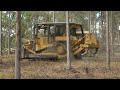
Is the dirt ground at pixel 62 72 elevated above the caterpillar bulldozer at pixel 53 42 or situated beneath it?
situated beneath

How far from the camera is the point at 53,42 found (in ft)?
59.2

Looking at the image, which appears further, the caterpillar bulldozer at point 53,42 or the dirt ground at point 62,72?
the caterpillar bulldozer at point 53,42

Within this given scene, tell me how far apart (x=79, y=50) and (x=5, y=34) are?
23208mm

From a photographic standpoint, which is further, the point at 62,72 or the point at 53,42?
the point at 53,42

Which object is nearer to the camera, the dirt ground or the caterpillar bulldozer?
the dirt ground

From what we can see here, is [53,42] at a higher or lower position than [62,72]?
higher

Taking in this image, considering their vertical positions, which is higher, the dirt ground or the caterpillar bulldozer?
the caterpillar bulldozer

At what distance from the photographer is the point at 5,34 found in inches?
1570

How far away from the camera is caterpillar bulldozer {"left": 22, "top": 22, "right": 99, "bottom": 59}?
17906 mm

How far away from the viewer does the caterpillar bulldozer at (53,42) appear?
1791cm
